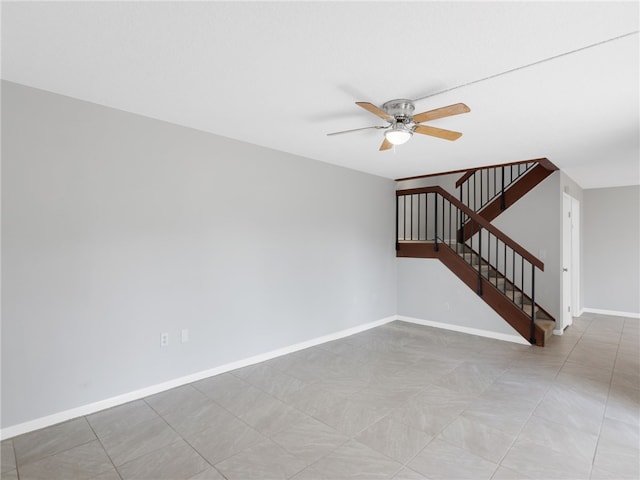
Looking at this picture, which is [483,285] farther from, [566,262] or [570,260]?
[570,260]

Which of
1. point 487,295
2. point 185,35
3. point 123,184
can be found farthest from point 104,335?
point 487,295

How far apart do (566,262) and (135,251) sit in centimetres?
591

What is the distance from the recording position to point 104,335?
2.84 meters

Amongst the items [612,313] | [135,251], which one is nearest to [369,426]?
[135,251]

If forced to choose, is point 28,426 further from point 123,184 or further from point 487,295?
point 487,295

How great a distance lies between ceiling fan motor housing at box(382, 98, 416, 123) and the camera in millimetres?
2629

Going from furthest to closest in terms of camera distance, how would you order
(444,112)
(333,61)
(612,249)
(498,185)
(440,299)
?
1. (612,249)
2. (498,185)
3. (440,299)
4. (444,112)
5. (333,61)

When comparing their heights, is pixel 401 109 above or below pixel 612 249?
above

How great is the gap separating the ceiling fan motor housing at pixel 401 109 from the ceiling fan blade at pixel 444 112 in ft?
0.41

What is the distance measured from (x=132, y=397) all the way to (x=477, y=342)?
4143 millimetres

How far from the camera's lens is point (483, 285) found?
5051mm

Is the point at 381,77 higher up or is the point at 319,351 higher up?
the point at 381,77

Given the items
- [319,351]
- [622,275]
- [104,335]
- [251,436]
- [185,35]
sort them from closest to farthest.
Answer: [185,35] → [251,436] → [104,335] → [319,351] → [622,275]

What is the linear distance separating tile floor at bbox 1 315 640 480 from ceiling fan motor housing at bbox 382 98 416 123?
2.34 m
